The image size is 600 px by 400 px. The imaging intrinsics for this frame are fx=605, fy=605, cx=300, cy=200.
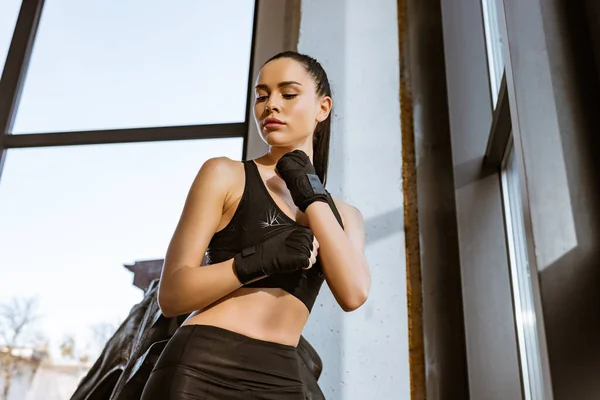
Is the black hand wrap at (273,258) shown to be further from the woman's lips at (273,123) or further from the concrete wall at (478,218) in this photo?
the concrete wall at (478,218)

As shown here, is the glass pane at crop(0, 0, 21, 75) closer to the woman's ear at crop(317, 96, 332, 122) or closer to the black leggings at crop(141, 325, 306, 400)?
the woman's ear at crop(317, 96, 332, 122)

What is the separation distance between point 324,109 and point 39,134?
1986 mm

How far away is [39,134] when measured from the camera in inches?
116

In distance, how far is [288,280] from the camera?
1.21 meters

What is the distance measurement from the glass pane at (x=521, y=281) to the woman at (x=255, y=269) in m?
0.73

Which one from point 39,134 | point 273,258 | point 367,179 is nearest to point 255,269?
point 273,258

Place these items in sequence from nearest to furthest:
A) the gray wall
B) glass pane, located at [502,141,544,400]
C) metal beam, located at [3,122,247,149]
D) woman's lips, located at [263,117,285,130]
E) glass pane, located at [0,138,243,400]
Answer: the gray wall → woman's lips, located at [263,117,285,130] → glass pane, located at [502,141,544,400] → glass pane, located at [0,138,243,400] → metal beam, located at [3,122,247,149]

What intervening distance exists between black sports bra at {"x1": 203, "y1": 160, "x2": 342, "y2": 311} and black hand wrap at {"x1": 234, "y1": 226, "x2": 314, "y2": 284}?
7 cm

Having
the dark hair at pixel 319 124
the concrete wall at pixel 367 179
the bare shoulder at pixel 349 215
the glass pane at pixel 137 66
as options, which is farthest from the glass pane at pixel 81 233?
the bare shoulder at pixel 349 215

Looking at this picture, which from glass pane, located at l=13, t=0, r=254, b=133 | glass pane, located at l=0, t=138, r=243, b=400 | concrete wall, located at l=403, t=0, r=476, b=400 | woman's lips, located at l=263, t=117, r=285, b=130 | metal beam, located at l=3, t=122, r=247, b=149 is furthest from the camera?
glass pane, located at l=13, t=0, r=254, b=133

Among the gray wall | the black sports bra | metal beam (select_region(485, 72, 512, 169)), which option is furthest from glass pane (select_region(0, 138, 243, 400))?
the gray wall

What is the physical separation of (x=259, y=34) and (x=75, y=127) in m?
1.02

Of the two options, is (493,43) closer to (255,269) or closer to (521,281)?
(521,281)

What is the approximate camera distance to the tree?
2.67 m
